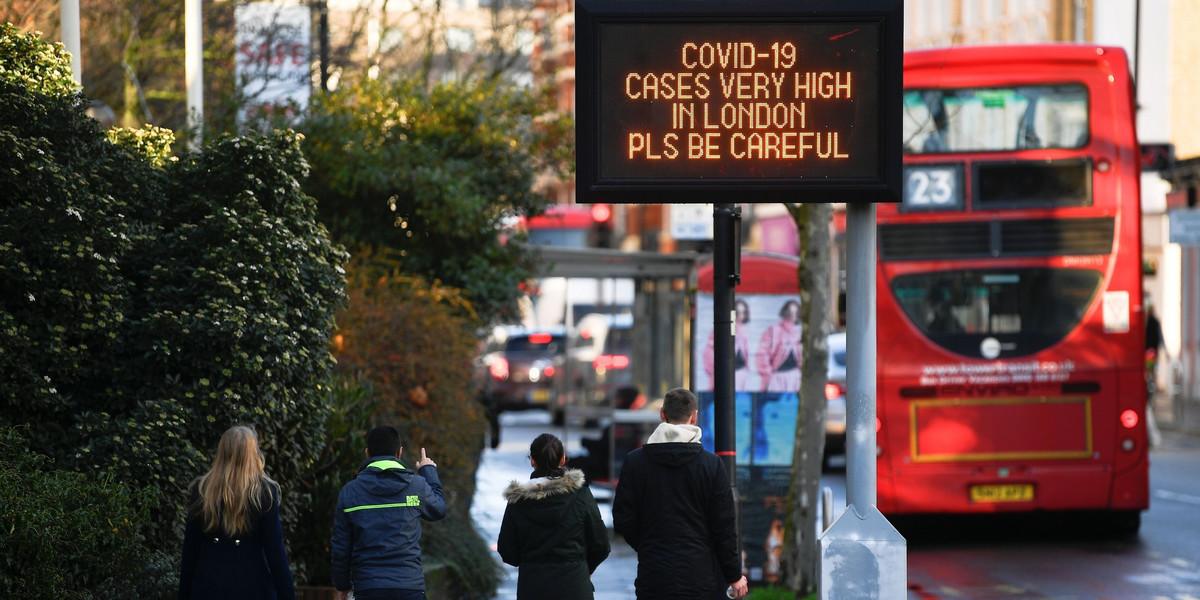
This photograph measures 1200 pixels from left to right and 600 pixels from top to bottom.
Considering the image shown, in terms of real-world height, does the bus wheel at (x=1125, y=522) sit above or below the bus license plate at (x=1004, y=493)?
below

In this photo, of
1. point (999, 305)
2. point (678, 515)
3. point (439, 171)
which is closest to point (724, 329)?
point (678, 515)

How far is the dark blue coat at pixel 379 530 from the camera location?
7352mm

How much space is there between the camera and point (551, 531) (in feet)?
23.8

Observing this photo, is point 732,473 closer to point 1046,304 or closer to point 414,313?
point 414,313

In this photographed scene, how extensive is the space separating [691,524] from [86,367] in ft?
11.4

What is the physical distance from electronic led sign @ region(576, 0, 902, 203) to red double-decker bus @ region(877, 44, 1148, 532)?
23.3 feet

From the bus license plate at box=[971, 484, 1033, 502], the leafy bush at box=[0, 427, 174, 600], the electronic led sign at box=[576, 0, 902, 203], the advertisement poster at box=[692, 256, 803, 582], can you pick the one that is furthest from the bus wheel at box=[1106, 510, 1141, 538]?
the leafy bush at box=[0, 427, 174, 600]

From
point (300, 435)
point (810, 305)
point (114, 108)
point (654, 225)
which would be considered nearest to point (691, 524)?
point (300, 435)

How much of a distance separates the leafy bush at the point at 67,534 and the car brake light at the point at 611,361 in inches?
553

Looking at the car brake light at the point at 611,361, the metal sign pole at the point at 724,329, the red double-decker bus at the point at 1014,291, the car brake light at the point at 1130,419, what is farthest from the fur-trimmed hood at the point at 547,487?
the car brake light at the point at 611,361

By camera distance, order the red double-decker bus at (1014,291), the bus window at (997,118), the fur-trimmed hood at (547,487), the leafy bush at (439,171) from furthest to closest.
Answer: the leafy bush at (439,171) → the bus window at (997,118) → the red double-decker bus at (1014,291) → the fur-trimmed hood at (547,487)

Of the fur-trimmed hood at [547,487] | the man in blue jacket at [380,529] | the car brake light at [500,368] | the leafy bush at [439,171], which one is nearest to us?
the fur-trimmed hood at [547,487]

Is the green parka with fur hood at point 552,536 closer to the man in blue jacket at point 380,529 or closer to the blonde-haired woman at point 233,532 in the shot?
the man in blue jacket at point 380,529

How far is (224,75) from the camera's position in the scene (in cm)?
1830
